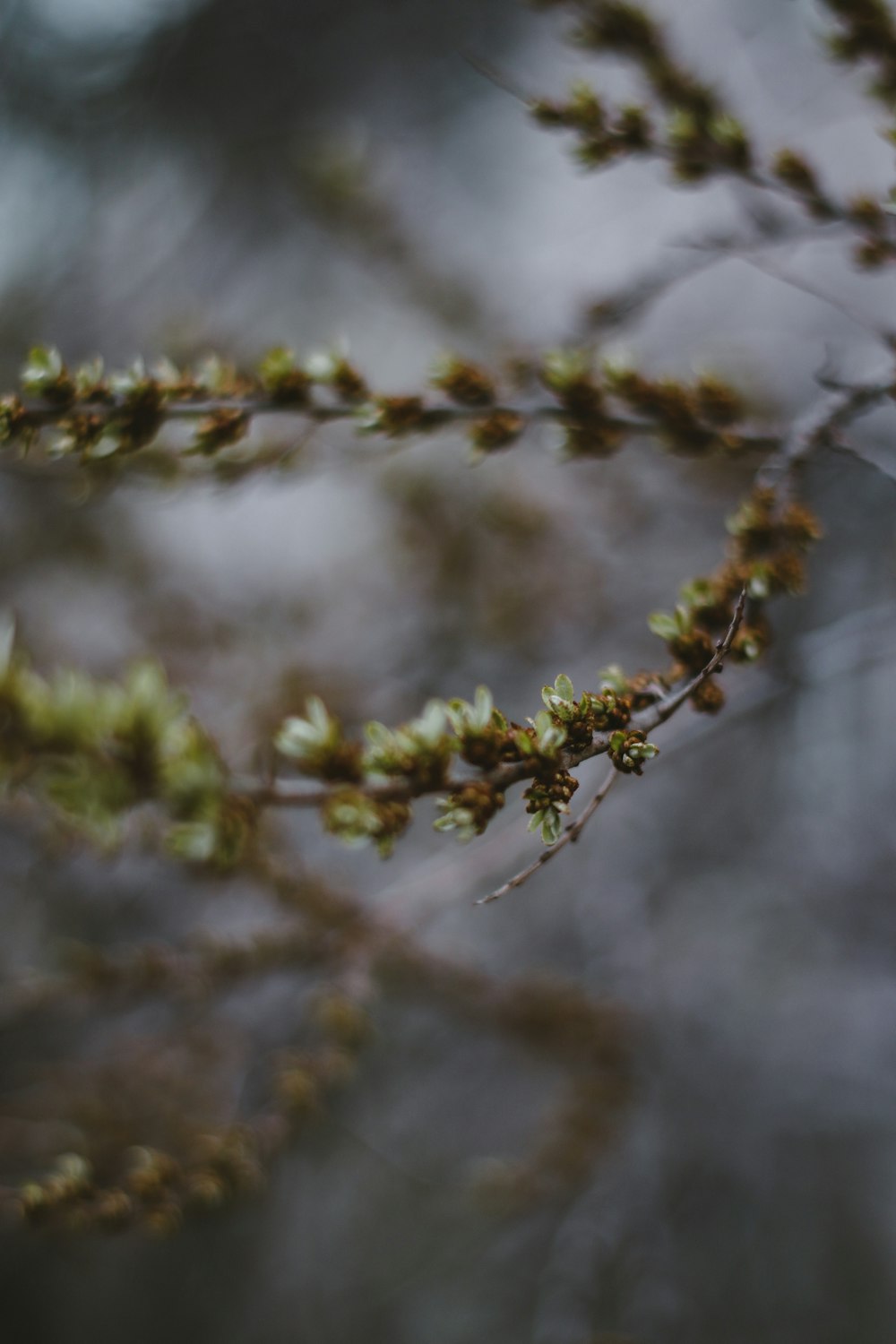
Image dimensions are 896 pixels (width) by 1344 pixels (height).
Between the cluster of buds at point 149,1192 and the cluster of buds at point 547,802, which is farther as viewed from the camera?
the cluster of buds at point 149,1192

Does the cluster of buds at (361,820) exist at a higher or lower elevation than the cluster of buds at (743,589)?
higher

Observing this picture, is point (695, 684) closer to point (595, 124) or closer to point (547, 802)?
point (547, 802)

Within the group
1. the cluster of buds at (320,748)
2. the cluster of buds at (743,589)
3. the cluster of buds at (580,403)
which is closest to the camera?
the cluster of buds at (320,748)

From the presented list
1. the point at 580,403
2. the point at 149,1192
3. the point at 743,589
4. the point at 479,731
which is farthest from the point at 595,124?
the point at 149,1192

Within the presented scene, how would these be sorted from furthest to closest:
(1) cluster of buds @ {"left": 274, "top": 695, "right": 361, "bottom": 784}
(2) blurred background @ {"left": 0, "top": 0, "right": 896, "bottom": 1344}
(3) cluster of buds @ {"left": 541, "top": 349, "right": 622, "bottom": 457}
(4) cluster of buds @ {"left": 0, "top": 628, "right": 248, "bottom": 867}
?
(2) blurred background @ {"left": 0, "top": 0, "right": 896, "bottom": 1344} < (3) cluster of buds @ {"left": 541, "top": 349, "right": 622, "bottom": 457} < (1) cluster of buds @ {"left": 274, "top": 695, "right": 361, "bottom": 784} < (4) cluster of buds @ {"left": 0, "top": 628, "right": 248, "bottom": 867}

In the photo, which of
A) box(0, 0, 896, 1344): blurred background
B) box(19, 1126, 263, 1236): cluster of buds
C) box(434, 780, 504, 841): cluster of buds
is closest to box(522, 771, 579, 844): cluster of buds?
box(434, 780, 504, 841): cluster of buds

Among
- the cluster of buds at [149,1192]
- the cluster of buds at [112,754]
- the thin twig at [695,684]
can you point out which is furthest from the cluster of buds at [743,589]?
the cluster of buds at [149,1192]

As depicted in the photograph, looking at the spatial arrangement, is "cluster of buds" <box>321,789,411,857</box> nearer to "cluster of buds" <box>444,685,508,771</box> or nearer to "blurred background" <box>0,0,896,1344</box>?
"cluster of buds" <box>444,685,508,771</box>

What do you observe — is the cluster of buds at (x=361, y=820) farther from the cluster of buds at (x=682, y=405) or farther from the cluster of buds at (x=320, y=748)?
the cluster of buds at (x=682, y=405)
